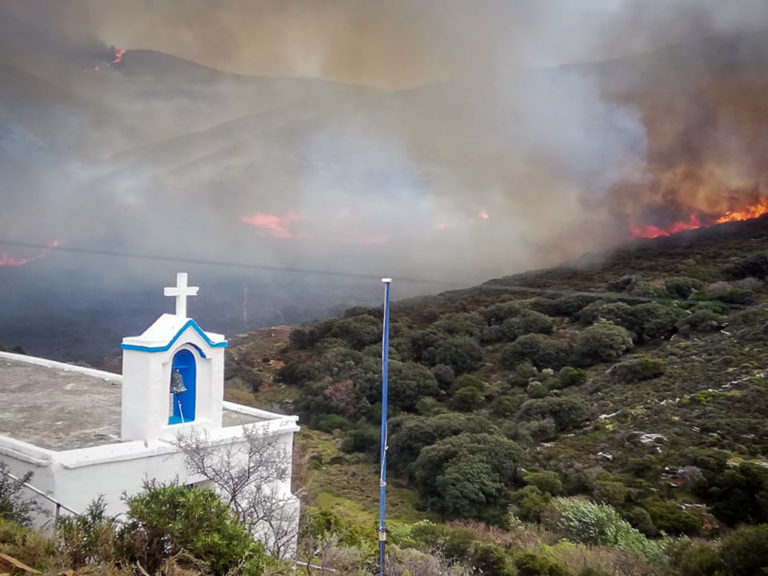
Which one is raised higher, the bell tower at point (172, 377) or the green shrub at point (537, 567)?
the bell tower at point (172, 377)

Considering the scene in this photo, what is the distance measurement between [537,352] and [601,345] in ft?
10.6

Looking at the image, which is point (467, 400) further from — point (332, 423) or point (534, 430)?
point (332, 423)

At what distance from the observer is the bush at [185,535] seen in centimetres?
557

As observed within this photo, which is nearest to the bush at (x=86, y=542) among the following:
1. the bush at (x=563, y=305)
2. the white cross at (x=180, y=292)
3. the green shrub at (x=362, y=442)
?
the white cross at (x=180, y=292)

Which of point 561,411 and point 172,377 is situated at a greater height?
point 172,377

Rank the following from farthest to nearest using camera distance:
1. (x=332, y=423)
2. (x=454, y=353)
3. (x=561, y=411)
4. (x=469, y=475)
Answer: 1. (x=454, y=353)
2. (x=332, y=423)
3. (x=561, y=411)
4. (x=469, y=475)

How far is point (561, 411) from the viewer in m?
23.9

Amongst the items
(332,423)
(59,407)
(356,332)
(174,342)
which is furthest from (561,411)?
(174,342)

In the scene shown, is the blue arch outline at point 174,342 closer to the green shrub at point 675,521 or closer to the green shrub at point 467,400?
the green shrub at point 675,521

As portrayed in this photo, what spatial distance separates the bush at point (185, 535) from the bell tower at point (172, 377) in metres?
1.82

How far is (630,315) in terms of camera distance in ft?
104

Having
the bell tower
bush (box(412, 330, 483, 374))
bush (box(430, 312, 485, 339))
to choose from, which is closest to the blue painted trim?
the bell tower

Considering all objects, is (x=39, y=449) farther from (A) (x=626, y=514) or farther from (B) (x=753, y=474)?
(B) (x=753, y=474)

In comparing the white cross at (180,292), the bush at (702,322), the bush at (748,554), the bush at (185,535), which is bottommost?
the bush at (748,554)
